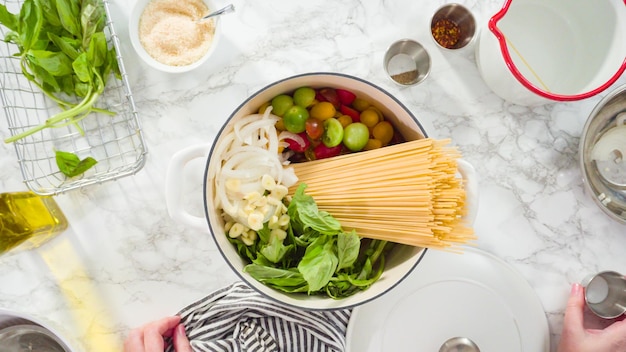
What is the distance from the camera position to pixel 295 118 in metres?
0.92

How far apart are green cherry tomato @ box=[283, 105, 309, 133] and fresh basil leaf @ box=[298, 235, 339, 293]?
20 cm

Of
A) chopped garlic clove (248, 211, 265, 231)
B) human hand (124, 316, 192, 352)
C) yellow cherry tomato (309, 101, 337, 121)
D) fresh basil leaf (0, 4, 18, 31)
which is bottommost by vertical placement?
human hand (124, 316, 192, 352)

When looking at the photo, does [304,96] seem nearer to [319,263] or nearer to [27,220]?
[319,263]

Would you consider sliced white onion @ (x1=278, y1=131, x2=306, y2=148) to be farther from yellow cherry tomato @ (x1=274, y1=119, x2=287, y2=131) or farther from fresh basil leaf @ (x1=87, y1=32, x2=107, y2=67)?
fresh basil leaf @ (x1=87, y1=32, x2=107, y2=67)

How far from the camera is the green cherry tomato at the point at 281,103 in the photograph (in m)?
0.92

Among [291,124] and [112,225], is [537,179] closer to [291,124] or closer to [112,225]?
[291,124]

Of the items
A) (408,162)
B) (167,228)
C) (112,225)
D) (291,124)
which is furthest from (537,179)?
(112,225)

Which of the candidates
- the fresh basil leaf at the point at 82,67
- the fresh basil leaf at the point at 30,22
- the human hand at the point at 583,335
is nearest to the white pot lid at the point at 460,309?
the human hand at the point at 583,335

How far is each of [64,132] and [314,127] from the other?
1.75ft

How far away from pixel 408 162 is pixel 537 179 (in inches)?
16.1

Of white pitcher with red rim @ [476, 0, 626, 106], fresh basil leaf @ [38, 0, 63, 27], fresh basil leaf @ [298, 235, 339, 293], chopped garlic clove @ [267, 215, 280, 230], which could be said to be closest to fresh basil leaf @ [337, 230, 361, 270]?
fresh basil leaf @ [298, 235, 339, 293]

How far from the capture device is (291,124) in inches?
36.4

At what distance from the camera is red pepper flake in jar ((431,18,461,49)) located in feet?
3.59

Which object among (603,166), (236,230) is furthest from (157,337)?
(603,166)
